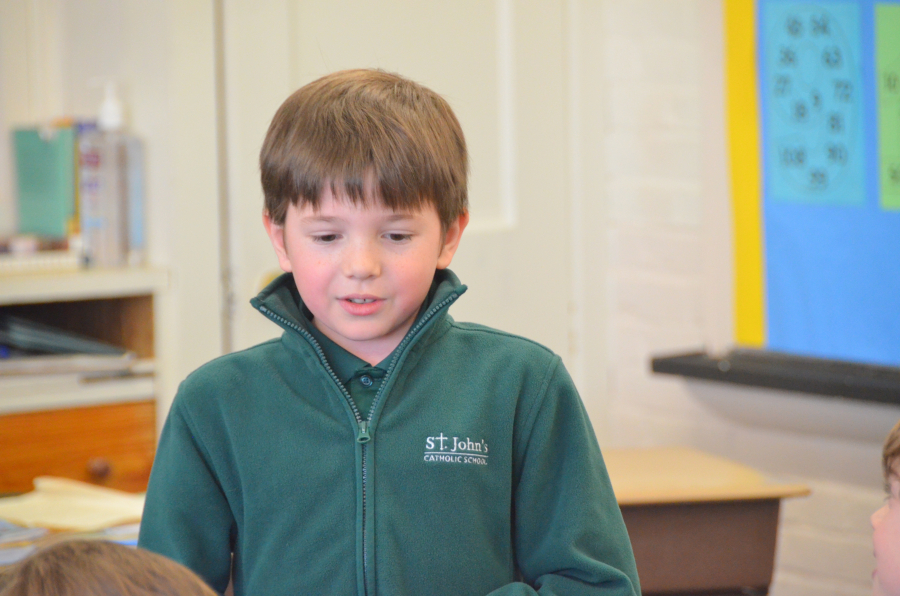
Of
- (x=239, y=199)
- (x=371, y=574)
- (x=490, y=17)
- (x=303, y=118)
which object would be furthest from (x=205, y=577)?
(x=490, y=17)

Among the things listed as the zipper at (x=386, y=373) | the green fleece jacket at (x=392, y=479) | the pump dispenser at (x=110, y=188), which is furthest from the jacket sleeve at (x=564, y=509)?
the pump dispenser at (x=110, y=188)

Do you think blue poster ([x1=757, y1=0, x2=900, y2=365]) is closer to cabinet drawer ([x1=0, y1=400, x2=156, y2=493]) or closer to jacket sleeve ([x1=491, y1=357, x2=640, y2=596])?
jacket sleeve ([x1=491, y1=357, x2=640, y2=596])

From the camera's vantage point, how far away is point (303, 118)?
85 cm

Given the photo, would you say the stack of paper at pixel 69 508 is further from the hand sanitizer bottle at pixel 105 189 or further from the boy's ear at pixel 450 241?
the hand sanitizer bottle at pixel 105 189

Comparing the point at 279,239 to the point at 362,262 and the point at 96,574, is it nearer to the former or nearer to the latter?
the point at 362,262

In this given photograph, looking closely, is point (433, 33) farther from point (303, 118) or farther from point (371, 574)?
point (371, 574)

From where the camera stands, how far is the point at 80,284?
166cm

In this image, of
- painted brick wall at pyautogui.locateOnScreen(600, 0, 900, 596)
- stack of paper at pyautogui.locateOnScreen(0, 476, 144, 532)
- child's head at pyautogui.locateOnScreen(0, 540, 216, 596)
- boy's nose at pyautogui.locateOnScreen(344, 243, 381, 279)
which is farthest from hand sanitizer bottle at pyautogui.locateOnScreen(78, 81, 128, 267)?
child's head at pyautogui.locateOnScreen(0, 540, 216, 596)

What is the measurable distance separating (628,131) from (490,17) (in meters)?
0.37

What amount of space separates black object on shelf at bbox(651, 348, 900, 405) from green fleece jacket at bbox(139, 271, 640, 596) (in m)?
0.85

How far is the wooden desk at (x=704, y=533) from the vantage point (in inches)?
47.4

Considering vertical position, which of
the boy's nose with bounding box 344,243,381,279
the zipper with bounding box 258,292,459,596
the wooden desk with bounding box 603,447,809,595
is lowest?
the wooden desk with bounding box 603,447,809,595

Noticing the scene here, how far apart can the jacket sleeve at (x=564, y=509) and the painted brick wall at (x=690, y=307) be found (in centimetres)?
93

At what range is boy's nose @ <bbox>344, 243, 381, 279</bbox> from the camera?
803mm
